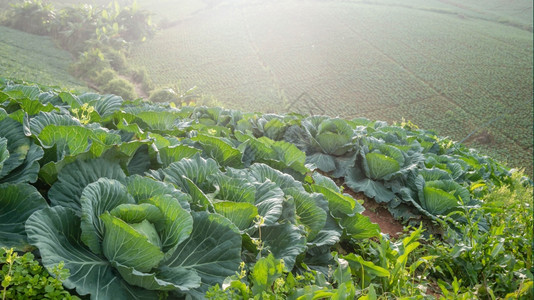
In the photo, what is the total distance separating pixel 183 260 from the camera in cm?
177

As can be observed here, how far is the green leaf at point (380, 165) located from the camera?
4.10 m

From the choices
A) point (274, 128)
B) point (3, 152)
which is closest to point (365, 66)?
point (274, 128)

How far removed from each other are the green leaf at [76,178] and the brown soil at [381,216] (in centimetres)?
298

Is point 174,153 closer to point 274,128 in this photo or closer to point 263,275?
point 263,275

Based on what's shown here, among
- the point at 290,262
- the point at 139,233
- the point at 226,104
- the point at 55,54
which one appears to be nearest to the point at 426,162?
the point at 290,262

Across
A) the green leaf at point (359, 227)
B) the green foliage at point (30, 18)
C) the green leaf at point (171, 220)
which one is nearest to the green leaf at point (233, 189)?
the green leaf at point (171, 220)

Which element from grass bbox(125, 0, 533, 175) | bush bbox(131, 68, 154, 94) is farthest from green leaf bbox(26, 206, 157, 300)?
bush bbox(131, 68, 154, 94)

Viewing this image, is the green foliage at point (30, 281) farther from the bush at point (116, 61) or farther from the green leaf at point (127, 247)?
the bush at point (116, 61)

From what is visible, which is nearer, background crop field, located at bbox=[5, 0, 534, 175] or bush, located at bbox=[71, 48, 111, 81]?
bush, located at bbox=[71, 48, 111, 81]

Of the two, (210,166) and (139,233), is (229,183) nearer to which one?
(210,166)

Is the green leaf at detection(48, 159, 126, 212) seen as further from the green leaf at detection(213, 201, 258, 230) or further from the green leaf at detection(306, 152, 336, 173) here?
the green leaf at detection(306, 152, 336, 173)

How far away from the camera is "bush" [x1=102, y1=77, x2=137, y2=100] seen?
16797mm

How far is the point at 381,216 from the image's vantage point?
415cm

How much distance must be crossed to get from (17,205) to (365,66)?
2713 centimetres
